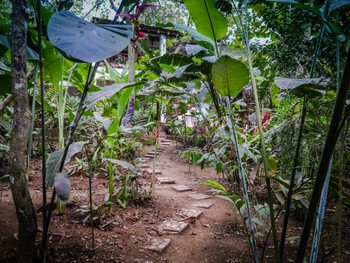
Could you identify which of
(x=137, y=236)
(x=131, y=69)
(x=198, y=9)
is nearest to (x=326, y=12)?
(x=198, y=9)

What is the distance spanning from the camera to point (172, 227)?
2.08 meters

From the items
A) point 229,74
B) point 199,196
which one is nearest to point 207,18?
point 229,74

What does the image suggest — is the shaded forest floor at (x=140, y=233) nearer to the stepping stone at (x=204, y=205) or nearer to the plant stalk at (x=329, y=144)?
the stepping stone at (x=204, y=205)

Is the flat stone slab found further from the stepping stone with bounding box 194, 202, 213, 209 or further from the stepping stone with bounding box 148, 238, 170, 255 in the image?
the stepping stone with bounding box 148, 238, 170, 255

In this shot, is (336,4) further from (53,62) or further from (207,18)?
(53,62)

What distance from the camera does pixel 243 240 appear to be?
195 cm

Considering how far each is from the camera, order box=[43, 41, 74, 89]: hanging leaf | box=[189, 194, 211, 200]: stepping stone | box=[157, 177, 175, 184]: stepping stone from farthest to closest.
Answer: box=[157, 177, 175, 184]: stepping stone < box=[189, 194, 211, 200]: stepping stone < box=[43, 41, 74, 89]: hanging leaf

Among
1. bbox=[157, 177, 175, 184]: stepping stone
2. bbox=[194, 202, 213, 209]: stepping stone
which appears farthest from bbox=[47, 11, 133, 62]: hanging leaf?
bbox=[157, 177, 175, 184]: stepping stone

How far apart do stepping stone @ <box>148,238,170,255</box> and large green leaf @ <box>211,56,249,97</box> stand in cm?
118

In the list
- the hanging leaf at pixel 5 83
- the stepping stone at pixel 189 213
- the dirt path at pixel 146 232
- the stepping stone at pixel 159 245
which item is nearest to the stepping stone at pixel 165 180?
the dirt path at pixel 146 232

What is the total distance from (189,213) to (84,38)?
2047 millimetres

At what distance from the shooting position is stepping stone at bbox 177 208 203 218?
93.0 inches

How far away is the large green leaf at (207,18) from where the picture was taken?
145cm

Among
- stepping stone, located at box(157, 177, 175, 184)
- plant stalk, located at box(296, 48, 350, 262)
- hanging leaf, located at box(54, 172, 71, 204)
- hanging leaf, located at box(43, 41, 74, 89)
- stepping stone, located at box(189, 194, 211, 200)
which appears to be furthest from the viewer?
stepping stone, located at box(157, 177, 175, 184)
